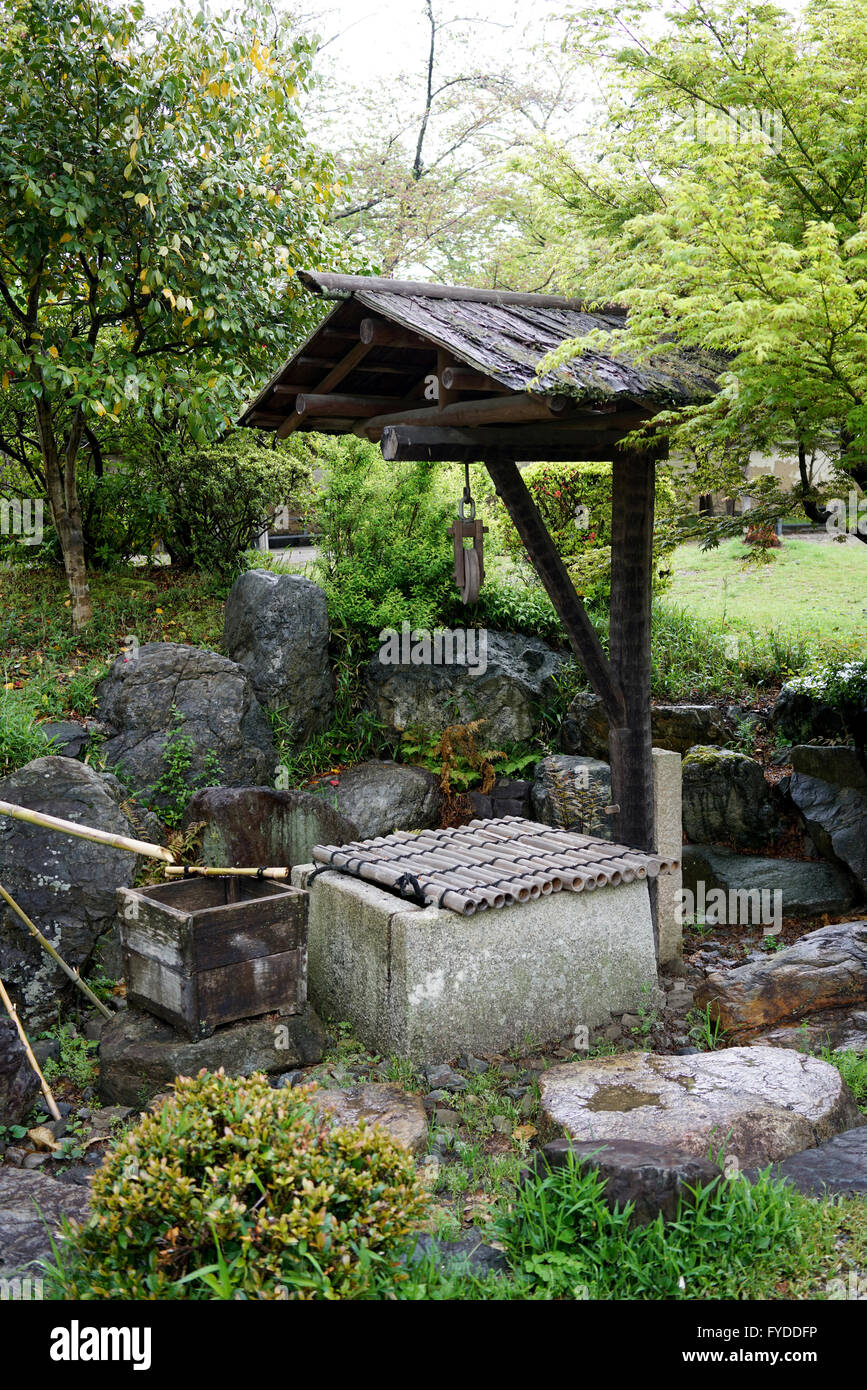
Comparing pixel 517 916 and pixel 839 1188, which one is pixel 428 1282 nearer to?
pixel 839 1188

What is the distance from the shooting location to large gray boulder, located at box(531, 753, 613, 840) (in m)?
8.60

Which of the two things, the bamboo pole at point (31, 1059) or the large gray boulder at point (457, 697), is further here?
the large gray boulder at point (457, 697)

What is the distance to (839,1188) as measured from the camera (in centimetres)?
434

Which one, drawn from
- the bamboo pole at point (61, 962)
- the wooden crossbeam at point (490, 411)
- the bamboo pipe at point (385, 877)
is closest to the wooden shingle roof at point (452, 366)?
the wooden crossbeam at point (490, 411)

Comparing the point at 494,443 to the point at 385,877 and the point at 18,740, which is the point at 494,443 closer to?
the point at 385,877

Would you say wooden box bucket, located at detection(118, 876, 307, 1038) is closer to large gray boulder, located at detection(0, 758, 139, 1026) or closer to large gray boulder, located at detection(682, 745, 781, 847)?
large gray boulder, located at detection(0, 758, 139, 1026)

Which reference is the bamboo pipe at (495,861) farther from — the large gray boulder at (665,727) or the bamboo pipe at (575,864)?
the large gray boulder at (665,727)

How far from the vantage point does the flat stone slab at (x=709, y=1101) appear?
4699mm

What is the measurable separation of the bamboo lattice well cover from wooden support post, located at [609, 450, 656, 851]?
47cm

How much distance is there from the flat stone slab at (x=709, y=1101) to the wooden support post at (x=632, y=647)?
7.24 feet

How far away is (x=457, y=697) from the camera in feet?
33.8

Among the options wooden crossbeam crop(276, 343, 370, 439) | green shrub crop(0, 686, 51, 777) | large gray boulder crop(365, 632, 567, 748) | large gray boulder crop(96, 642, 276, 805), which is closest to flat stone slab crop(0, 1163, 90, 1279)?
green shrub crop(0, 686, 51, 777)

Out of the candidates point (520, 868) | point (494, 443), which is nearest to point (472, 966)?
point (520, 868)

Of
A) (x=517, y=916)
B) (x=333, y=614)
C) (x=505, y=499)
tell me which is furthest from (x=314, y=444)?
(x=517, y=916)
